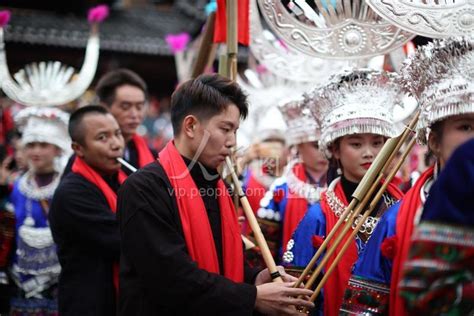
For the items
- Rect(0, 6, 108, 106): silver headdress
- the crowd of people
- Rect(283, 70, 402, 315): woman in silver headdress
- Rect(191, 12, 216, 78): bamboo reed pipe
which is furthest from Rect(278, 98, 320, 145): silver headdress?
Rect(0, 6, 108, 106): silver headdress

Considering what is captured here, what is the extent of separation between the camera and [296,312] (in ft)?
8.29

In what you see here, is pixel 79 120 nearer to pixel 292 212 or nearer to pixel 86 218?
pixel 86 218

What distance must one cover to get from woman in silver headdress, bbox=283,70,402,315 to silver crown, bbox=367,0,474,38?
0.53 m

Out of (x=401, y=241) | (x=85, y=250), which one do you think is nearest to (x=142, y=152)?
(x=85, y=250)

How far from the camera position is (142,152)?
4512 mm

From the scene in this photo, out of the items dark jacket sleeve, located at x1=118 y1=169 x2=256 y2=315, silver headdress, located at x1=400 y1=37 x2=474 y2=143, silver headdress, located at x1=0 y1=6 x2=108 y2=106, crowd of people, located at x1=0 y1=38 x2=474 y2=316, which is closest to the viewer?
crowd of people, located at x1=0 y1=38 x2=474 y2=316

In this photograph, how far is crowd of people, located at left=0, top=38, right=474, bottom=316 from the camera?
5.71 ft

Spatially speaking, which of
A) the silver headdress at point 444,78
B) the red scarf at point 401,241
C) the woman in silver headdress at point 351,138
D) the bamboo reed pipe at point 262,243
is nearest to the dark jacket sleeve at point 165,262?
the bamboo reed pipe at point 262,243

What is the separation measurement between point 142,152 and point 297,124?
110cm

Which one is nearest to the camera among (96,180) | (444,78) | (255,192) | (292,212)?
(444,78)

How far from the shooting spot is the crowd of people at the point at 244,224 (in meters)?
1.74

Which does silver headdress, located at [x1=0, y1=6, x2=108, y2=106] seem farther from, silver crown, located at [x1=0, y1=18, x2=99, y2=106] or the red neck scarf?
the red neck scarf

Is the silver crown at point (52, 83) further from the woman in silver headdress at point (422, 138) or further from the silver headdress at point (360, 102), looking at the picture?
the woman in silver headdress at point (422, 138)

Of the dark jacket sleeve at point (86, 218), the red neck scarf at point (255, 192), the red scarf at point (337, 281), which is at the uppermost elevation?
the red neck scarf at point (255, 192)
